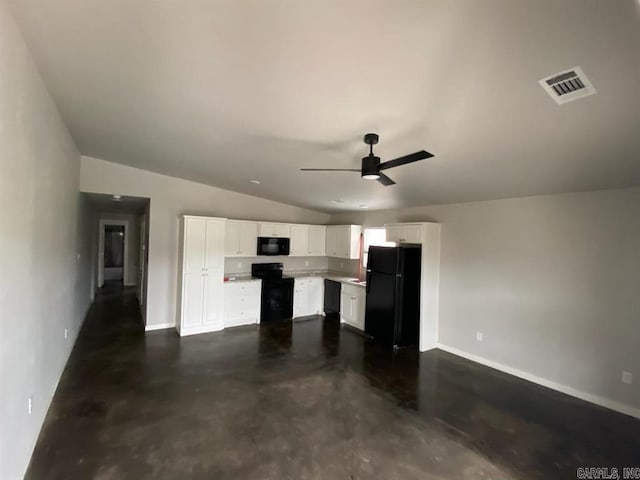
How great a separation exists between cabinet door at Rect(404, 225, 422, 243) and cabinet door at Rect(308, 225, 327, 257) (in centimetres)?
241

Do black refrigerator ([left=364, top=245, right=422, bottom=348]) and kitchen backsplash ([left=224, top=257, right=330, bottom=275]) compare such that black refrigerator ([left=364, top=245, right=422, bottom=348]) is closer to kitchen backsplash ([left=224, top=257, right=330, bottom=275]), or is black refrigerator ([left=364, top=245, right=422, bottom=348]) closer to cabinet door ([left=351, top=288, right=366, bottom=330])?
cabinet door ([left=351, top=288, right=366, bottom=330])

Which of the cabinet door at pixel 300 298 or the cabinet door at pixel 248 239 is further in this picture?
the cabinet door at pixel 300 298

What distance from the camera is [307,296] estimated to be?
6449 mm

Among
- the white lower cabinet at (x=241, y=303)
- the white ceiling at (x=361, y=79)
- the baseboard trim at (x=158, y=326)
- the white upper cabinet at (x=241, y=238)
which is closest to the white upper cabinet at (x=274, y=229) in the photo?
the white upper cabinet at (x=241, y=238)

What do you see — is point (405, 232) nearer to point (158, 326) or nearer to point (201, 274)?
point (201, 274)

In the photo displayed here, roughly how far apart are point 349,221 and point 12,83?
5.79 metres

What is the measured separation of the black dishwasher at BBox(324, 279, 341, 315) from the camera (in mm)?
6277

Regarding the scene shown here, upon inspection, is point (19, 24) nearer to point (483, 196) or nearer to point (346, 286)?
point (483, 196)

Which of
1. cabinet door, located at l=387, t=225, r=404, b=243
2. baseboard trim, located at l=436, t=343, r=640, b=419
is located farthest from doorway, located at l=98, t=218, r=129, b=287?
baseboard trim, located at l=436, t=343, r=640, b=419

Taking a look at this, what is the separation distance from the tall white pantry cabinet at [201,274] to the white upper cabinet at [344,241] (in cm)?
250

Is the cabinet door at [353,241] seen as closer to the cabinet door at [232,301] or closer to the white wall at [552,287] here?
the white wall at [552,287]

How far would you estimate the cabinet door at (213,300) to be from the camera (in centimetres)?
526

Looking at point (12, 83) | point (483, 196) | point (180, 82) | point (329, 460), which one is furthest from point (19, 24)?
point (483, 196)

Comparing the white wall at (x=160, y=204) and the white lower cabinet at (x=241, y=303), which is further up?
the white wall at (x=160, y=204)
